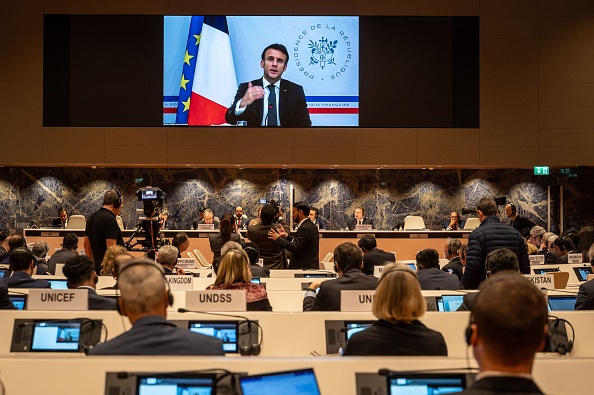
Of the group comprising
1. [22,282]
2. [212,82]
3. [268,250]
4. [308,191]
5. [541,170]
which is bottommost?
[22,282]

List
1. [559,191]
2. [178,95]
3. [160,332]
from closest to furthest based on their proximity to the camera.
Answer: [160,332]
[178,95]
[559,191]

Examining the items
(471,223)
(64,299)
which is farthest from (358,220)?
(64,299)

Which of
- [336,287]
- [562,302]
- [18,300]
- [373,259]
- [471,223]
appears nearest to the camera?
[336,287]

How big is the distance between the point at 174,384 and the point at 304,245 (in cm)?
630

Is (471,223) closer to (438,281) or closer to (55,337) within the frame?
(438,281)

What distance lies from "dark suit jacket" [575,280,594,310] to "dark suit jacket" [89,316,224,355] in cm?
352

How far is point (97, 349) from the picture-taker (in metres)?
3.16

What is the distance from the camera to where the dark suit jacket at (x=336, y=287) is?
537 centimetres

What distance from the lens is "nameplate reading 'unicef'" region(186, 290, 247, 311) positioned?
16.1ft

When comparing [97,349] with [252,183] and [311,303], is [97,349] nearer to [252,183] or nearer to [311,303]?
[311,303]

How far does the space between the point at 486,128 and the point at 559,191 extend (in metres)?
2.74

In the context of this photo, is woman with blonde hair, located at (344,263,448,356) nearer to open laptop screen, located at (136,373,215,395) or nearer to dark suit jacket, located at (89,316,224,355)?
dark suit jacket, located at (89,316,224,355)

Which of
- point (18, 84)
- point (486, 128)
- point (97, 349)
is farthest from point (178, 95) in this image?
point (97, 349)

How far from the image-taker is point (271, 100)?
17219 millimetres
